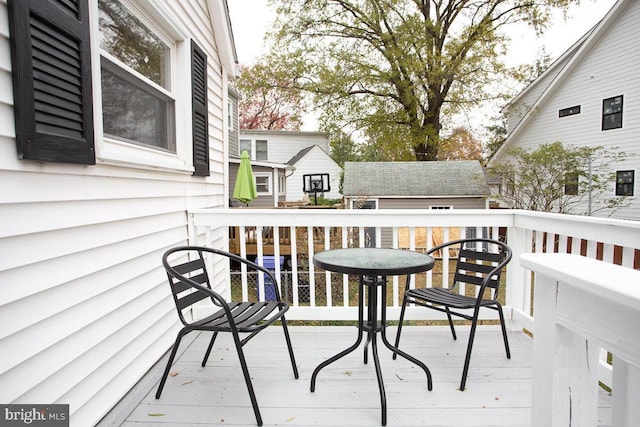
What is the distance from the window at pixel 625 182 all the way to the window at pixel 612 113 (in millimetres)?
1308

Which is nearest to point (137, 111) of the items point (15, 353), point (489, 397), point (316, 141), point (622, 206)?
point (15, 353)

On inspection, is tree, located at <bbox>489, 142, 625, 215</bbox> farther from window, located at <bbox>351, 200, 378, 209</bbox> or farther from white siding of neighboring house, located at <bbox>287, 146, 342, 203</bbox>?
white siding of neighboring house, located at <bbox>287, 146, 342, 203</bbox>

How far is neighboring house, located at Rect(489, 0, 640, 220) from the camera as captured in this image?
956 cm

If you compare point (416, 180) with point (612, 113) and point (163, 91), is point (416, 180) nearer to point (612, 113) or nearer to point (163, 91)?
point (612, 113)

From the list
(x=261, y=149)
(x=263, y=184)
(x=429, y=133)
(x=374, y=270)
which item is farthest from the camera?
(x=261, y=149)

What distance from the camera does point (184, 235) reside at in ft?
9.73

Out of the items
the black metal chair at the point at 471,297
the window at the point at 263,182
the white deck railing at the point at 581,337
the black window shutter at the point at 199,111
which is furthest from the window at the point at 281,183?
the white deck railing at the point at 581,337

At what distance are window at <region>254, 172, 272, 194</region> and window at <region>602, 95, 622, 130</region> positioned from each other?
10810 millimetres

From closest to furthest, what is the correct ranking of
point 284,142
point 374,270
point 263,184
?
point 374,270 → point 263,184 → point 284,142

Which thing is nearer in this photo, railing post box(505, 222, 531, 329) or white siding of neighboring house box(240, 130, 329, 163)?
railing post box(505, 222, 531, 329)

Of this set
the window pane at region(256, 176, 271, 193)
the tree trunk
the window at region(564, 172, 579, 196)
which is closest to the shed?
the tree trunk

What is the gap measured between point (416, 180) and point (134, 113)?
33.7 ft

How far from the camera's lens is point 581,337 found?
2.35ft

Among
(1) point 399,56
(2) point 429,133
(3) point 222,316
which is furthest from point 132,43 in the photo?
(2) point 429,133
